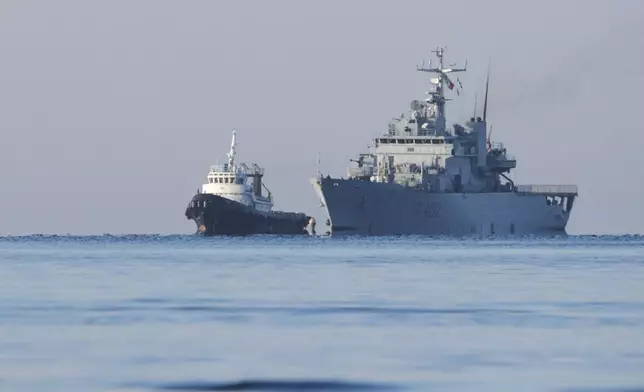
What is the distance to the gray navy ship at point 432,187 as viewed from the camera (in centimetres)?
11981

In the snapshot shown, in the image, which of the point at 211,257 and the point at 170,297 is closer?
the point at 170,297

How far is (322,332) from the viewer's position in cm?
2959

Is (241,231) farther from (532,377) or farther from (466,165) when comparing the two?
(532,377)

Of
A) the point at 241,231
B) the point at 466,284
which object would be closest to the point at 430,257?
the point at 466,284

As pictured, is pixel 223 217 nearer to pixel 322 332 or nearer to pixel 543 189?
pixel 543 189

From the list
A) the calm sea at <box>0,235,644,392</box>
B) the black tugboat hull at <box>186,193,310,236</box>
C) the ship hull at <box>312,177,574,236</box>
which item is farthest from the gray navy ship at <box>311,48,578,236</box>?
the calm sea at <box>0,235,644,392</box>

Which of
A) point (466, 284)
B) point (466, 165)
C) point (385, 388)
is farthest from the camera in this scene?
point (466, 165)

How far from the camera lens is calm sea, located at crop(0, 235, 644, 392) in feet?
74.0

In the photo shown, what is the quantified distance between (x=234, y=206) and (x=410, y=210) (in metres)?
26.0

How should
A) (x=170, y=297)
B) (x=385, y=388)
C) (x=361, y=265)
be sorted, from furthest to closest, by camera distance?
(x=361, y=265) < (x=170, y=297) < (x=385, y=388)

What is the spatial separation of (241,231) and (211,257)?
68345 mm

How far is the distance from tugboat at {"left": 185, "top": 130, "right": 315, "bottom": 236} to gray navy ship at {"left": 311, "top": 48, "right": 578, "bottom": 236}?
17972 mm

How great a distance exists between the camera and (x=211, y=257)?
3024 inches

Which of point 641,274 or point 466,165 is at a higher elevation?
point 466,165
